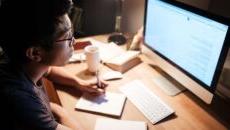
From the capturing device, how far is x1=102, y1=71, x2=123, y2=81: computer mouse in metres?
1.43

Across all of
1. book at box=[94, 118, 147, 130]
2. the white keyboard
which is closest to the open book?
the white keyboard

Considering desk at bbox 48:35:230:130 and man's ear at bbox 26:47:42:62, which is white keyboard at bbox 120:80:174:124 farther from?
man's ear at bbox 26:47:42:62

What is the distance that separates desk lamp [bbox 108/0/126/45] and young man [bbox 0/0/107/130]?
32.2 inches

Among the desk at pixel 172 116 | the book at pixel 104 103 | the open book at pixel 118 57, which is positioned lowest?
the desk at pixel 172 116

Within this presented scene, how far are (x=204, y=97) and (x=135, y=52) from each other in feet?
1.87

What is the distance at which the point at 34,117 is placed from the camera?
3.00 ft

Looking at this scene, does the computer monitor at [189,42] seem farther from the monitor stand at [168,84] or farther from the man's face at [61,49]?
the man's face at [61,49]

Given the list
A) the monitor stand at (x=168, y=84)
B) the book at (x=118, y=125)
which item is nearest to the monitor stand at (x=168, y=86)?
the monitor stand at (x=168, y=84)

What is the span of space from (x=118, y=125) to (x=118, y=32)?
3.37ft

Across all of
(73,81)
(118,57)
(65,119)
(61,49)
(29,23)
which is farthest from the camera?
(118,57)

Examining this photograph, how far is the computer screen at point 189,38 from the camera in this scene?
1.02m

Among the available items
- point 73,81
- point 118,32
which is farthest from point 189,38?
point 118,32

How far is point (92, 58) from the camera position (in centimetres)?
143

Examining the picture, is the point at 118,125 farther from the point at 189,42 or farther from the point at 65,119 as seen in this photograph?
the point at 189,42
